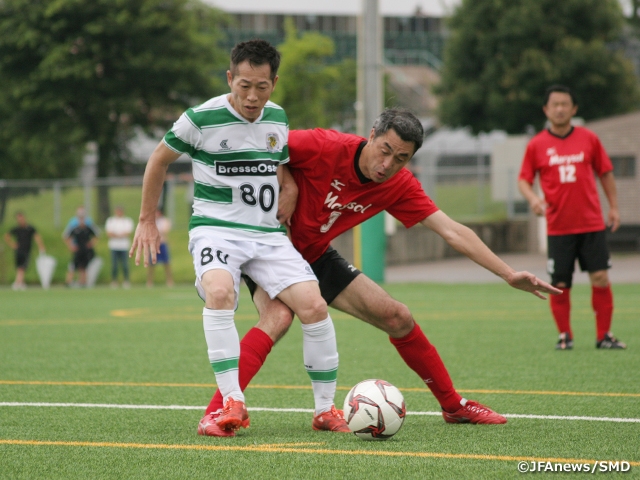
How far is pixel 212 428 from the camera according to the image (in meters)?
4.60

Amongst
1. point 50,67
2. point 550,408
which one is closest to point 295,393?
point 550,408

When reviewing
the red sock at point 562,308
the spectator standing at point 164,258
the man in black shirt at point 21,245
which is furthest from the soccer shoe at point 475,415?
the man in black shirt at point 21,245

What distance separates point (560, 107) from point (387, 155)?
13.6ft

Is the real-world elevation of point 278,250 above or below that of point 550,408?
above

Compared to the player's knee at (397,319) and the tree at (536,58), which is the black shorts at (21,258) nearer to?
the player's knee at (397,319)

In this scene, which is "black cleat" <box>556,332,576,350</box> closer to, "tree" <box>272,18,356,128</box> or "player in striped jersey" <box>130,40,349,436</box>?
"player in striped jersey" <box>130,40,349,436</box>

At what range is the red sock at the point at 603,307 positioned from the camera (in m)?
8.53

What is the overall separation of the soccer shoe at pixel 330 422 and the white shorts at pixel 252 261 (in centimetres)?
66

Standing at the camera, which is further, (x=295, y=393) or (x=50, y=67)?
(x=50, y=67)

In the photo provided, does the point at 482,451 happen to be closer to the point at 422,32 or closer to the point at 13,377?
the point at 13,377

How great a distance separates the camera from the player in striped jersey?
185 inches

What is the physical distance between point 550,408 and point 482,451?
1.41 metres

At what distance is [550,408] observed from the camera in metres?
5.50

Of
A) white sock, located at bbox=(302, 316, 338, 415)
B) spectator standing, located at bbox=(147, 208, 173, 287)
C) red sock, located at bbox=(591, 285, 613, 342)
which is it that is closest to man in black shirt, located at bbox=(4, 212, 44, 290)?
spectator standing, located at bbox=(147, 208, 173, 287)
